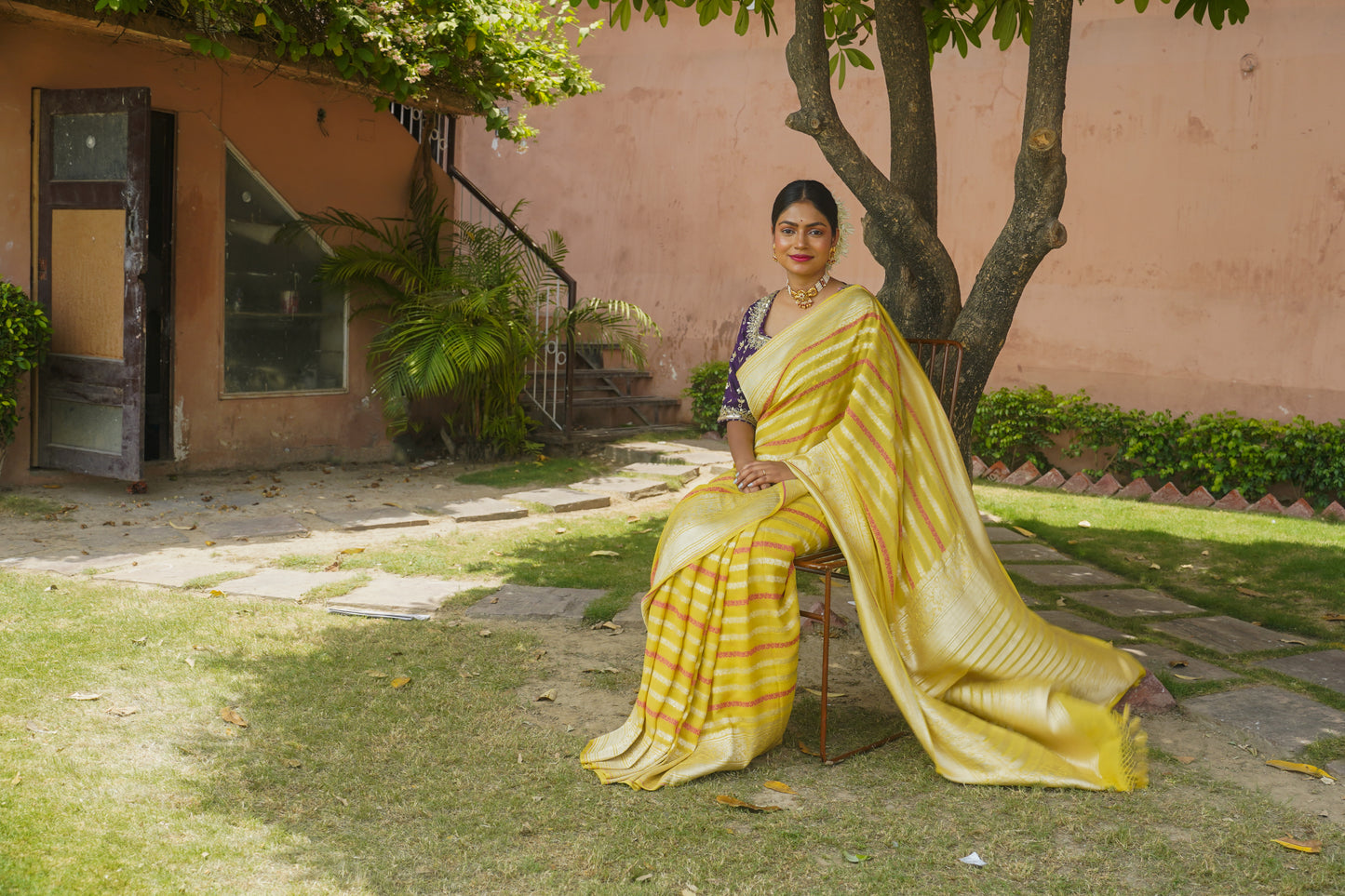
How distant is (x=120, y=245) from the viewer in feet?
21.2

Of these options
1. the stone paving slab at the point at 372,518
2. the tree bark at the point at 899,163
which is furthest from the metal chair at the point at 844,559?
the stone paving slab at the point at 372,518

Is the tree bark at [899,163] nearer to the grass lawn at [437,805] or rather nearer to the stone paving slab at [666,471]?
the grass lawn at [437,805]

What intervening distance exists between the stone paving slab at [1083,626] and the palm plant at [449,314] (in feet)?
14.6

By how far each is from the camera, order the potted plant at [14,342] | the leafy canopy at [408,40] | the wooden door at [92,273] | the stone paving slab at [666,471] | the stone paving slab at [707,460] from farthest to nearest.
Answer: the stone paving slab at [707,460]
the stone paving slab at [666,471]
the leafy canopy at [408,40]
the wooden door at [92,273]
the potted plant at [14,342]

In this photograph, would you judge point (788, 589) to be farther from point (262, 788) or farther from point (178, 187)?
point (178, 187)

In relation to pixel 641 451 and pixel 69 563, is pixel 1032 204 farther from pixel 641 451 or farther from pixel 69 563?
pixel 641 451

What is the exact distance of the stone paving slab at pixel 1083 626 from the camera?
4508mm

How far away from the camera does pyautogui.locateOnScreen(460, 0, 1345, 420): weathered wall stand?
7973 mm

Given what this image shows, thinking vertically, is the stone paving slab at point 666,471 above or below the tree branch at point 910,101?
below

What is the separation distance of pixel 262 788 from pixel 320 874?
1.74 ft

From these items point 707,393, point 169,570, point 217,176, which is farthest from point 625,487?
point 217,176

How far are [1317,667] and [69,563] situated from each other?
5.20 metres

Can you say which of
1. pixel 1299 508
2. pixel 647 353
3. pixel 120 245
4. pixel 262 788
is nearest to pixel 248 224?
pixel 120 245

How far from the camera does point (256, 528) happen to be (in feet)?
19.9
